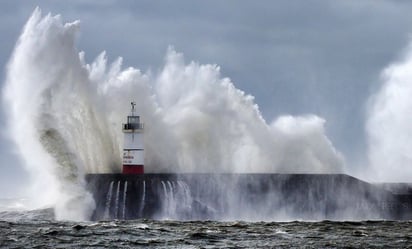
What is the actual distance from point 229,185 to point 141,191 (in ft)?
17.7

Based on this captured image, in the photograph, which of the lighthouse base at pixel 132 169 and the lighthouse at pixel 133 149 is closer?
the lighthouse base at pixel 132 169

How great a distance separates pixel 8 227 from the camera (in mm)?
36188

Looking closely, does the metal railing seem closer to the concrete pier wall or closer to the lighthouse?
the lighthouse

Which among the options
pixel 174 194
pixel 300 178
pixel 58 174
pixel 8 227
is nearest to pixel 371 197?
pixel 300 178

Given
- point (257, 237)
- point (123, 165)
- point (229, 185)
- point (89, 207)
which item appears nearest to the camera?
point (257, 237)

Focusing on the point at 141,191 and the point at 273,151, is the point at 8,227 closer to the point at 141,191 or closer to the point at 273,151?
the point at 141,191

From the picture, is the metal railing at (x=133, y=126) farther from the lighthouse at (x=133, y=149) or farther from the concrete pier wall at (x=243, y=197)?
the concrete pier wall at (x=243, y=197)

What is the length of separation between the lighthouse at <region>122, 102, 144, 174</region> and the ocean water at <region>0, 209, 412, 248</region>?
11.3m

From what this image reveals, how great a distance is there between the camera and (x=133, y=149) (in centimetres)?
5150

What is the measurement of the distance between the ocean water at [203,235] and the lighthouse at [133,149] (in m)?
11.3

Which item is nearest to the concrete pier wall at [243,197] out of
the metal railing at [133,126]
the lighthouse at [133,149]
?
the lighthouse at [133,149]

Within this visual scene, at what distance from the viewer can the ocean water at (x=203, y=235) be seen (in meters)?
29.8

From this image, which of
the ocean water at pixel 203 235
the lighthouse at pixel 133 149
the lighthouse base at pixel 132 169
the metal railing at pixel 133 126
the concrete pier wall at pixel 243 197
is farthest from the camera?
the metal railing at pixel 133 126

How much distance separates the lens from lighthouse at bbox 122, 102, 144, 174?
168 ft
